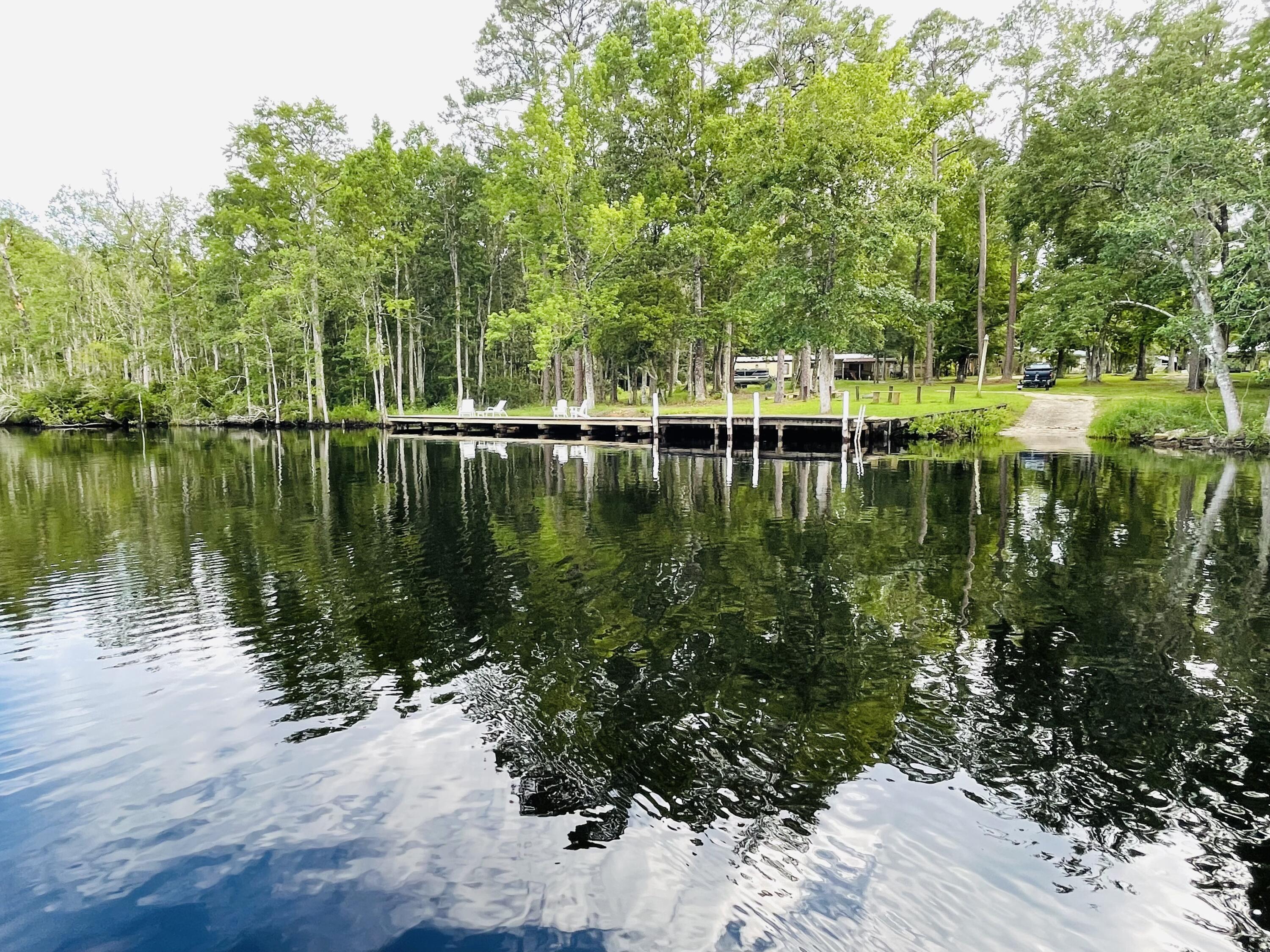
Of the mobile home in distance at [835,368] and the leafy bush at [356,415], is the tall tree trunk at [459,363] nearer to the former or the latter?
the leafy bush at [356,415]

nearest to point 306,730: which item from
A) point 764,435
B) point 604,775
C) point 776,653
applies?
point 604,775

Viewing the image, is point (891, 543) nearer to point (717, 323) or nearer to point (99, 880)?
point (99, 880)

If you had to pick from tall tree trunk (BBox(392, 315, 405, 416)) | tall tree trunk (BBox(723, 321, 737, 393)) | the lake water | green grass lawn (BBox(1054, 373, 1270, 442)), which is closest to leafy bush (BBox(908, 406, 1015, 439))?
green grass lawn (BBox(1054, 373, 1270, 442))

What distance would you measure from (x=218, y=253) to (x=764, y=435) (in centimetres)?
3862

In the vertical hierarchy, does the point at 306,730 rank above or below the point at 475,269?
below

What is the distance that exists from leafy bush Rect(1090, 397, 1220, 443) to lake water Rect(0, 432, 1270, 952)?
1766cm

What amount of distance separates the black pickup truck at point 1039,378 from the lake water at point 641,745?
3244 cm

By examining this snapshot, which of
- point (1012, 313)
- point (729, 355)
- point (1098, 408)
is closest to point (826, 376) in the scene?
point (729, 355)

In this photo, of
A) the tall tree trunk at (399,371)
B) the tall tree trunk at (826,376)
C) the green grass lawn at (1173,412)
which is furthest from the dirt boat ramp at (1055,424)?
the tall tree trunk at (399,371)

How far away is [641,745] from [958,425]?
28082 millimetres

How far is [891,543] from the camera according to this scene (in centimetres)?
1188

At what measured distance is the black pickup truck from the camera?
134 feet

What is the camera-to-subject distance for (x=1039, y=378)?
135 feet

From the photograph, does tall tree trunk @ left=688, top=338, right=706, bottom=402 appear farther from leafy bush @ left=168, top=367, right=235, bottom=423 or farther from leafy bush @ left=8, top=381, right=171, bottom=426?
leafy bush @ left=8, top=381, right=171, bottom=426
